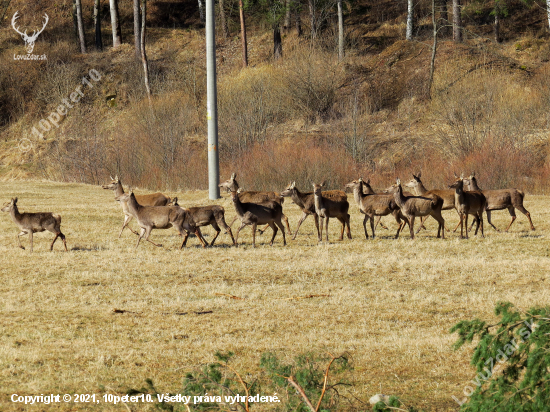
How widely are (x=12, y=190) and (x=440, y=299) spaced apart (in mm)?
24070

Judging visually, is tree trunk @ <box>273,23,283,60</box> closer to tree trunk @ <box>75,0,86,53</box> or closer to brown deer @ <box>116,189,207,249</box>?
tree trunk @ <box>75,0,86,53</box>

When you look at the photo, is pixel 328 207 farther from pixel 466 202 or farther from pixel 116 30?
pixel 116 30

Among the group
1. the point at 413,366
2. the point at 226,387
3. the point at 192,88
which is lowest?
the point at 413,366

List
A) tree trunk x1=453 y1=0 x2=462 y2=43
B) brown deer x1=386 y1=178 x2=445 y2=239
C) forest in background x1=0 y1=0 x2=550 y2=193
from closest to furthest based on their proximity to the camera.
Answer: brown deer x1=386 y1=178 x2=445 y2=239 → forest in background x1=0 y1=0 x2=550 y2=193 → tree trunk x1=453 y1=0 x2=462 y2=43

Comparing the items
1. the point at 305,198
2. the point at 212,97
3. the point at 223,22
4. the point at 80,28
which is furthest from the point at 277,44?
the point at 305,198

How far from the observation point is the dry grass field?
7535mm

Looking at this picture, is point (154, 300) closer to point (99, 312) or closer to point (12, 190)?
point (99, 312)

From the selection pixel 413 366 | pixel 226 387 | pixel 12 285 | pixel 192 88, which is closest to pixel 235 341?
pixel 413 366

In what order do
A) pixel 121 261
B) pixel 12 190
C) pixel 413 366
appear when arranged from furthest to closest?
1. pixel 12 190
2. pixel 121 261
3. pixel 413 366

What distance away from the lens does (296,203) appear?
16781 millimetres

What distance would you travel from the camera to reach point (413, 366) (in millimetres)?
7836

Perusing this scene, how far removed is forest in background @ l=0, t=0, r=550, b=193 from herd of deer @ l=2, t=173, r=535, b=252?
10541 millimetres

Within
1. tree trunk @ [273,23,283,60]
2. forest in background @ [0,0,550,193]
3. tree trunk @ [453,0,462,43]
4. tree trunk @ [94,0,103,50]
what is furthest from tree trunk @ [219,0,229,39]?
tree trunk @ [453,0,462,43]

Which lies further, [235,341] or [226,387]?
[235,341]
